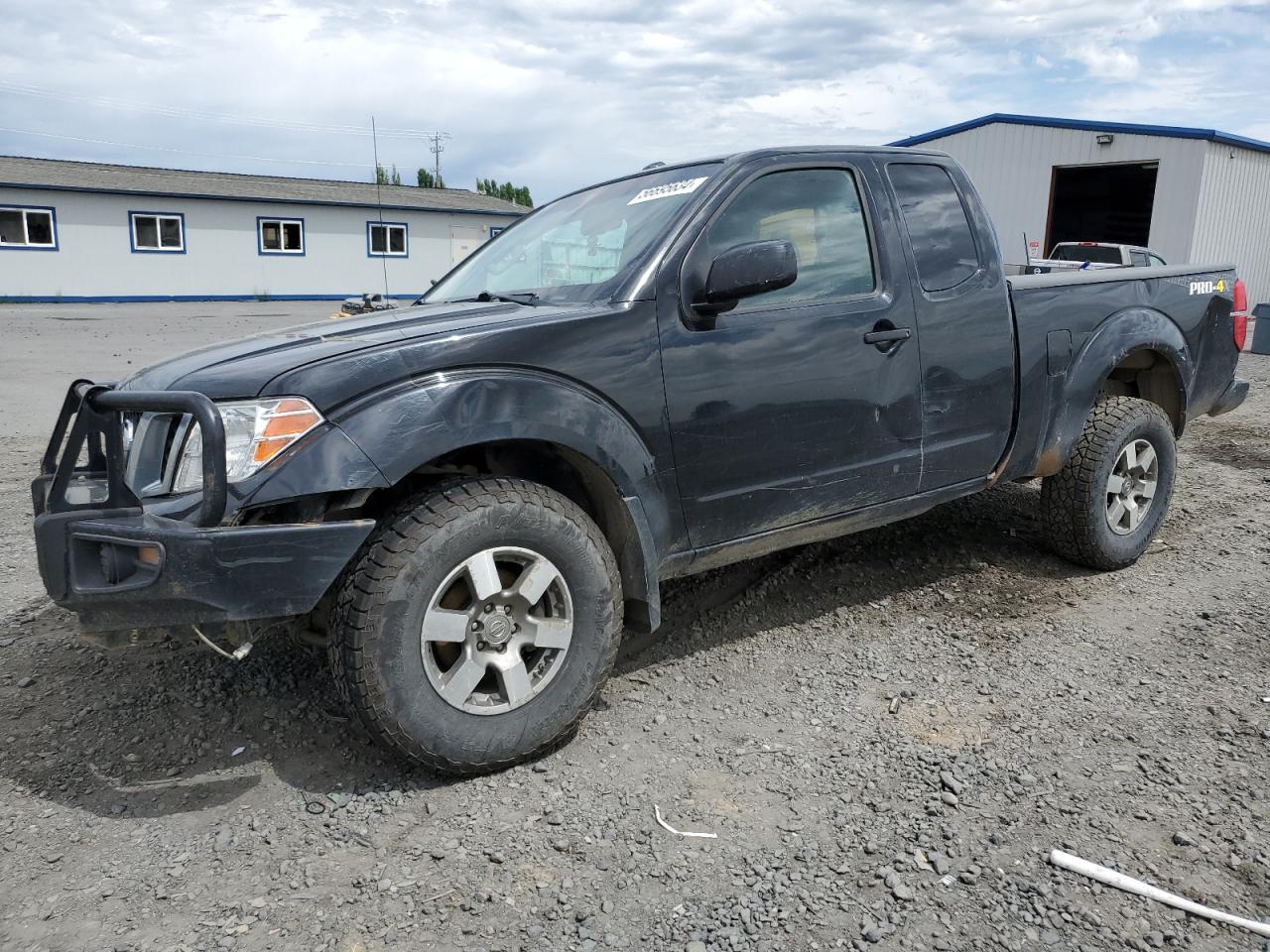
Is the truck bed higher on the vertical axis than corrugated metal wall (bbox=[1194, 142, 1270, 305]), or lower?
lower

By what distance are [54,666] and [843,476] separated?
123 inches

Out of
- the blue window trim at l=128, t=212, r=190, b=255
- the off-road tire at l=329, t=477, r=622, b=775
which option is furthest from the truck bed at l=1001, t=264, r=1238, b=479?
the blue window trim at l=128, t=212, r=190, b=255

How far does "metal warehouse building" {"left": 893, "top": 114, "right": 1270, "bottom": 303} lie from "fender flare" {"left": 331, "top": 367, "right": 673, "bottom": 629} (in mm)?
18136

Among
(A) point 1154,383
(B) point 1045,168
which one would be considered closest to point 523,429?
(A) point 1154,383

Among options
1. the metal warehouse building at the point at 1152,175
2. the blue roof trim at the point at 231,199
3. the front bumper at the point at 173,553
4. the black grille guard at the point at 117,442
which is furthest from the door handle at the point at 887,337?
the blue roof trim at the point at 231,199

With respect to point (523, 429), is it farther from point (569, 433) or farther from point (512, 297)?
point (512, 297)

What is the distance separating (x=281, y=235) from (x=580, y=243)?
102 ft

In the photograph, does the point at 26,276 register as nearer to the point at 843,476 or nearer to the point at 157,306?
the point at 157,306

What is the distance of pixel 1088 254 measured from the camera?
1741 centimetres

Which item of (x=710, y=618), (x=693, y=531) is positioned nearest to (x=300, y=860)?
(x=693, y=531)

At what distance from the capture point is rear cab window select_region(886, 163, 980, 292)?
3.91 meters

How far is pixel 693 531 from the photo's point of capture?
11.0ft

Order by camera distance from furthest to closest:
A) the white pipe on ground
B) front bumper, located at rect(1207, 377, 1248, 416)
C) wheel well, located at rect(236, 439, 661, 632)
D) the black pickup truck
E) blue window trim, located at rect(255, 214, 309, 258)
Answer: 1. blue window trim, located at rect(255, 214, 309, 258)
2. front bumper, located at rect(1207, 377, 1248, 416)
3. wheel well, located at rect(236, 439, 661, 632)
4. the black pickup truck
5. the white pipe on ground

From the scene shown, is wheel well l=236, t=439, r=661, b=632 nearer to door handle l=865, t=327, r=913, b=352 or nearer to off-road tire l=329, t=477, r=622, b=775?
off-road tire l=329, t=477, r=622, b=775
